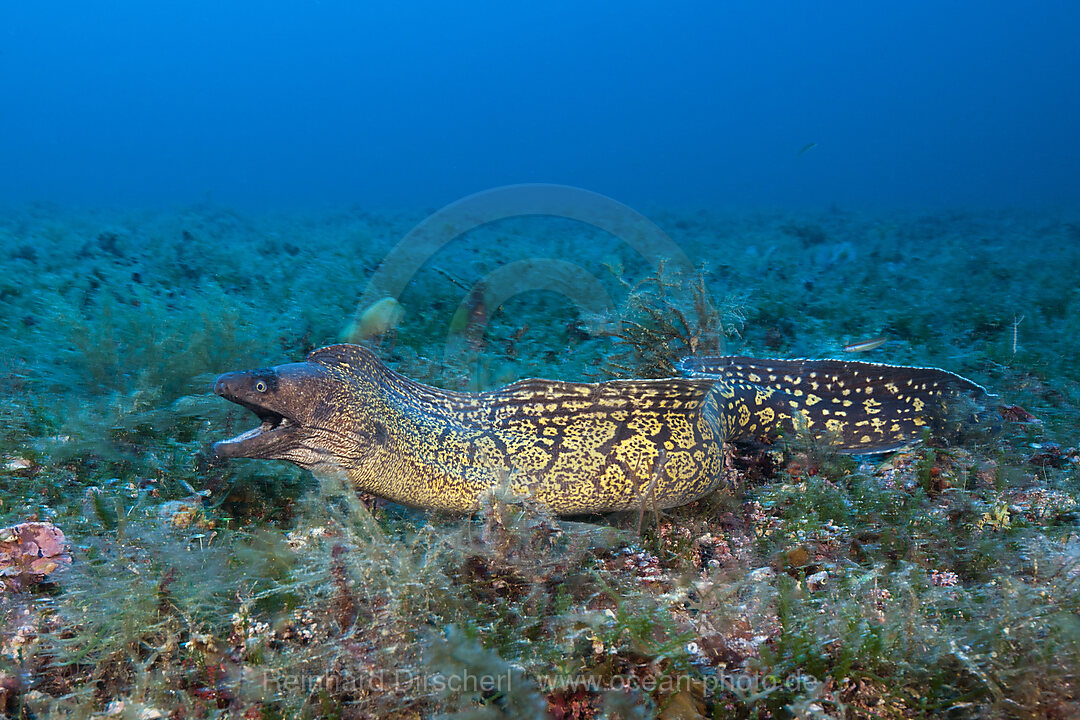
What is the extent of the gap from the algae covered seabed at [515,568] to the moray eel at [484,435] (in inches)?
7.3

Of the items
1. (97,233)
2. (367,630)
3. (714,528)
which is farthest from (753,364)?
(97,233)

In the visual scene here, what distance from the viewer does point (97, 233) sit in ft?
34.4

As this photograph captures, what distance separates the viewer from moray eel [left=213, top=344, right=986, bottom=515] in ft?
9.35

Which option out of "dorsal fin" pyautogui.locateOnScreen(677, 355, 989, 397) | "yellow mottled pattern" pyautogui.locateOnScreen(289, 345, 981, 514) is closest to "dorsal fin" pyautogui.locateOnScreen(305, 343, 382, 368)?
"yellow mottled pattern" pyautogui.locateOnScreen(289, 345, 981, 514)

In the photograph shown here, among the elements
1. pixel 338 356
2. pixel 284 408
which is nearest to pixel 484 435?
pixel 338 356

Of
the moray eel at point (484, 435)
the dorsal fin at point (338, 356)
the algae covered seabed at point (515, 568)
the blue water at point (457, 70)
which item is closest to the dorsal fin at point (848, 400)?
the algae covered seabed at point (515, 568)

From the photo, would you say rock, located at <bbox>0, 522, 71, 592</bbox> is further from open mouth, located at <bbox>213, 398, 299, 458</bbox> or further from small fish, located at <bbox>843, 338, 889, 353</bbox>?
small fish, located at <bbox>843, 338, 889, 353</bbox>

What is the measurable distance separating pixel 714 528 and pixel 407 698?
1902mm

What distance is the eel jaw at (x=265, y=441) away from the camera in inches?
106

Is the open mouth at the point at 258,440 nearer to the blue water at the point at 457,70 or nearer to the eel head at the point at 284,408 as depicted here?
the eel head at the point at 284,408

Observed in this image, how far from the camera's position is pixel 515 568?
2.44m

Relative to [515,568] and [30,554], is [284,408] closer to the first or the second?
[30,554]

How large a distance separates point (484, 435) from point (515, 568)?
846 millimetres

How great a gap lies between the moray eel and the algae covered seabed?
18cm
